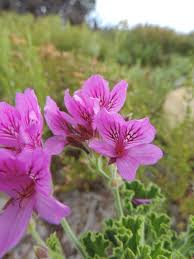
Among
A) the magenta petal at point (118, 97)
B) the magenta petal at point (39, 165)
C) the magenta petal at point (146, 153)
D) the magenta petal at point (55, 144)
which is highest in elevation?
the magenta petal at point (118, 97)

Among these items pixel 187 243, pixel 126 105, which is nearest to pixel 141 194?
pixel 187 243

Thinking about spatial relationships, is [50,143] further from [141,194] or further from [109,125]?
[141,194]

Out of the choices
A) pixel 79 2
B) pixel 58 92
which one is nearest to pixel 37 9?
pixel 79 2

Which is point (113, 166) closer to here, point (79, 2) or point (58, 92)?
point (58, 92)

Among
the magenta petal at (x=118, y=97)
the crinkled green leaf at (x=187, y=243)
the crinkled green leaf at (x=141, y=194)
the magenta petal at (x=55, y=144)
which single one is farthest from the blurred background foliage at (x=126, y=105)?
the crinkled green leaf at (x=187, y=243)

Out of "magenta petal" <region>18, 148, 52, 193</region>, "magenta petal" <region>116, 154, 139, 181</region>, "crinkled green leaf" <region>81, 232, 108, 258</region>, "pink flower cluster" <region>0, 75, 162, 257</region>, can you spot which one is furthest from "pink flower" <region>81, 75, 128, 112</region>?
"crinkled green leaf" <region>81, 232, 108, 258</region>

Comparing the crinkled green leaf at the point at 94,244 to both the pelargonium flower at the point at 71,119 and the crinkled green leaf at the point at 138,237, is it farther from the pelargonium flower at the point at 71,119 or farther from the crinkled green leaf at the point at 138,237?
the pelargonium flower at the point at 71,119
